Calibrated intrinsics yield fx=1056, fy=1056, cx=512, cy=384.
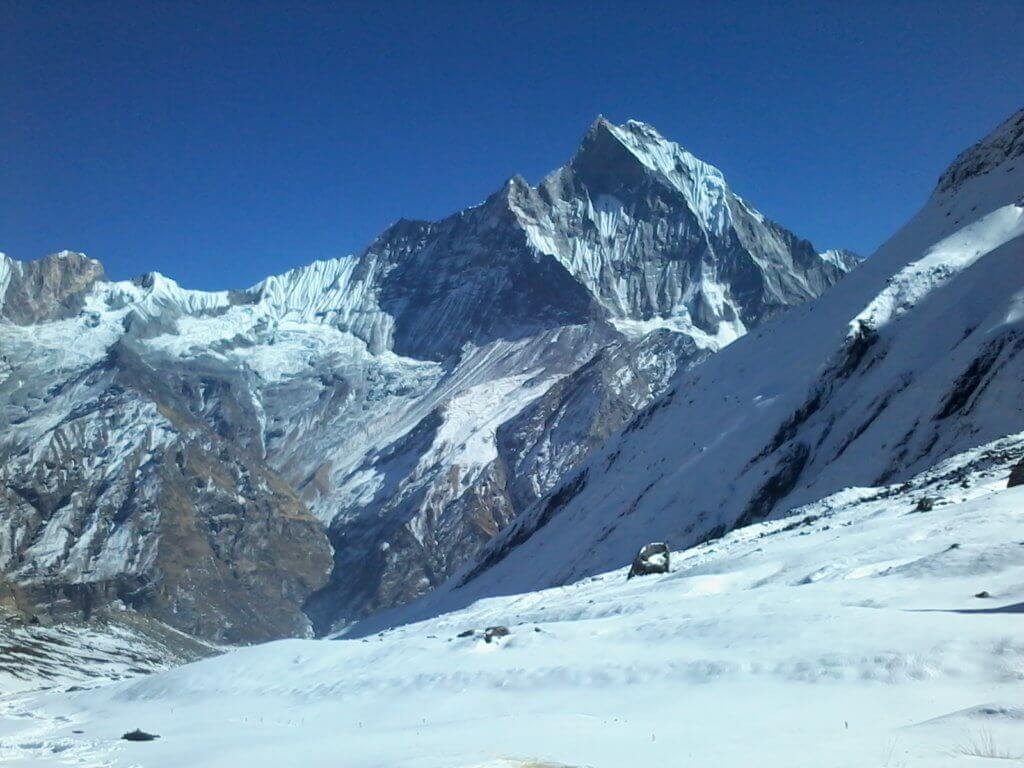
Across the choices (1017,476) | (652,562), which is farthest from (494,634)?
(1017,476)

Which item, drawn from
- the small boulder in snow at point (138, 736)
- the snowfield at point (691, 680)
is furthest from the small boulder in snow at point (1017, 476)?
the small boulder in snow at point (138, 736)

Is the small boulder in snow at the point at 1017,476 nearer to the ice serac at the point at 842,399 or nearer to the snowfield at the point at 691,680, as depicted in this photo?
the snowfield at the point at 691,680

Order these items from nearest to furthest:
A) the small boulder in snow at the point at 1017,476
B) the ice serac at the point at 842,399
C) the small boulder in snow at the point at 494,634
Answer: the small boulder in snow at the point at 494,634, the small boulder in snow at the point at 1017,476, the ice serac at the point at 842,399

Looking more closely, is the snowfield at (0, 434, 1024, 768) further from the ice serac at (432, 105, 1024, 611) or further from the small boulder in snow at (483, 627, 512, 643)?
the ice serac at (432, 105, 1024, 611)

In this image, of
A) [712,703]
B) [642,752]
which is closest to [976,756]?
[642,752]

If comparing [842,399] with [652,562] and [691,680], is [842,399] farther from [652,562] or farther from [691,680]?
[691,680]

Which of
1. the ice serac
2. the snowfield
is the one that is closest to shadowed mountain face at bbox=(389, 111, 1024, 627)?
the ice serac

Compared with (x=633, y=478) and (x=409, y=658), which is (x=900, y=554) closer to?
(x=409, y=658)
